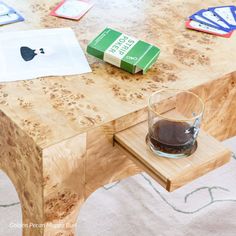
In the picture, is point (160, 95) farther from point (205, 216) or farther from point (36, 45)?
point (205, 216)

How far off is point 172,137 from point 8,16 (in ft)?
2.07

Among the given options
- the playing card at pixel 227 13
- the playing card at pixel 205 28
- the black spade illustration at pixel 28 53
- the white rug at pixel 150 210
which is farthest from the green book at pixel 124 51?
the white rug at pixel 150 210

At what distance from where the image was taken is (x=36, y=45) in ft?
4.29

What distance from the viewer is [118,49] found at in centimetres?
122

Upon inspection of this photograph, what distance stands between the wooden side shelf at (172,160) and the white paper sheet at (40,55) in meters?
0.22

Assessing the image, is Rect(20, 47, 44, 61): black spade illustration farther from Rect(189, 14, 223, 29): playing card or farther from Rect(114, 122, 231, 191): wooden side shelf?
Rect(189, 14, 223, 29): playing card

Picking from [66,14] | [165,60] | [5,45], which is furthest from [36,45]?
[165,60]

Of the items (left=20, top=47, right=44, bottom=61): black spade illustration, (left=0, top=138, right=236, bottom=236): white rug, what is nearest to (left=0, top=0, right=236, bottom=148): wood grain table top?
(left=20, top=47, right=44, bottom=61): black spade illustration

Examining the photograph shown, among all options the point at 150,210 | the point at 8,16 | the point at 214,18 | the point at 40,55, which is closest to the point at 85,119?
the point at 40,55

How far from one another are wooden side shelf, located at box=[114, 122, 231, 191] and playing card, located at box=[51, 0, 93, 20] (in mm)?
478

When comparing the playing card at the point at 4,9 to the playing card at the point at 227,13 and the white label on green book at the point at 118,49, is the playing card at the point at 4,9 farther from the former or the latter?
the playing card at the point at 227,13

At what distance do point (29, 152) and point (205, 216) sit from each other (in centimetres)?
86

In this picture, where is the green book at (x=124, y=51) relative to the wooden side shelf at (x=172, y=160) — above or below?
above

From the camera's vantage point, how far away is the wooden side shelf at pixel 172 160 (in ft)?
3.31
